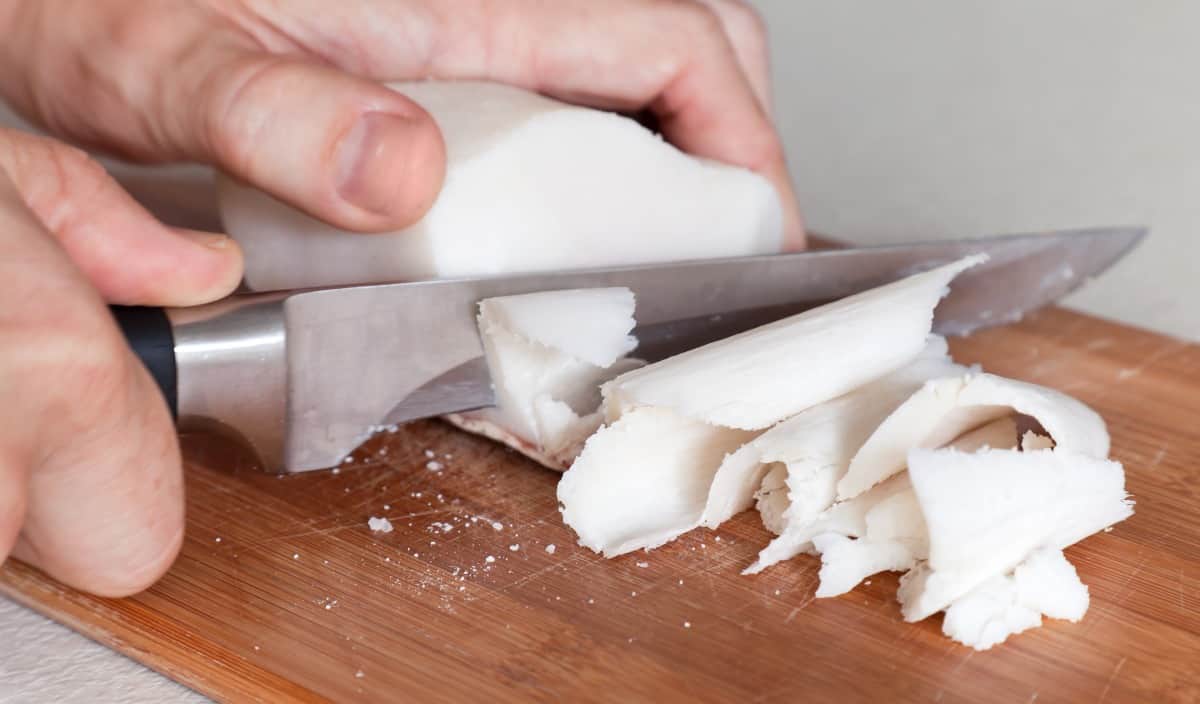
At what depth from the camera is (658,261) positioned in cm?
147

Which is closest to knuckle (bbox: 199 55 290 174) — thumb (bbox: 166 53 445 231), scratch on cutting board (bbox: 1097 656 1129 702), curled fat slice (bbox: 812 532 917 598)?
thumb (bbox: 166 53 445 231)

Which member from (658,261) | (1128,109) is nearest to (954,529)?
(658,261)

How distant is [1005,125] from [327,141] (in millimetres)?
1764

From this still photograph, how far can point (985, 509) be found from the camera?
1019mm

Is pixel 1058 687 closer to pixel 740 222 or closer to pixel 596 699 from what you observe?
pixel 596 699

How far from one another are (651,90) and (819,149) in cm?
114

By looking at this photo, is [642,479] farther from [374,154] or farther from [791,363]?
[374,154]

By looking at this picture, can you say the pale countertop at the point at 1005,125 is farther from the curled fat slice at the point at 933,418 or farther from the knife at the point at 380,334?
the curled fat slice at the point at 933,418

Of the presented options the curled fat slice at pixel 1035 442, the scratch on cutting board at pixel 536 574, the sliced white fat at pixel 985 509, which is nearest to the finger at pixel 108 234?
the scratch on cutting board at pixel 536 574

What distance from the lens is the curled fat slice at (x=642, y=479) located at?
1159mm

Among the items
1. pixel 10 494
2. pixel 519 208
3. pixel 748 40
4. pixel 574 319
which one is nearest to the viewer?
pixel 10 494

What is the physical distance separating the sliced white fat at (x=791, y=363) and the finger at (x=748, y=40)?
0.63m

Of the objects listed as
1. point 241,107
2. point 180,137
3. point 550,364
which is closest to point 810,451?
point 550,364

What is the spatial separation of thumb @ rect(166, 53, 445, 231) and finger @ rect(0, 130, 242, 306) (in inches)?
5.0
